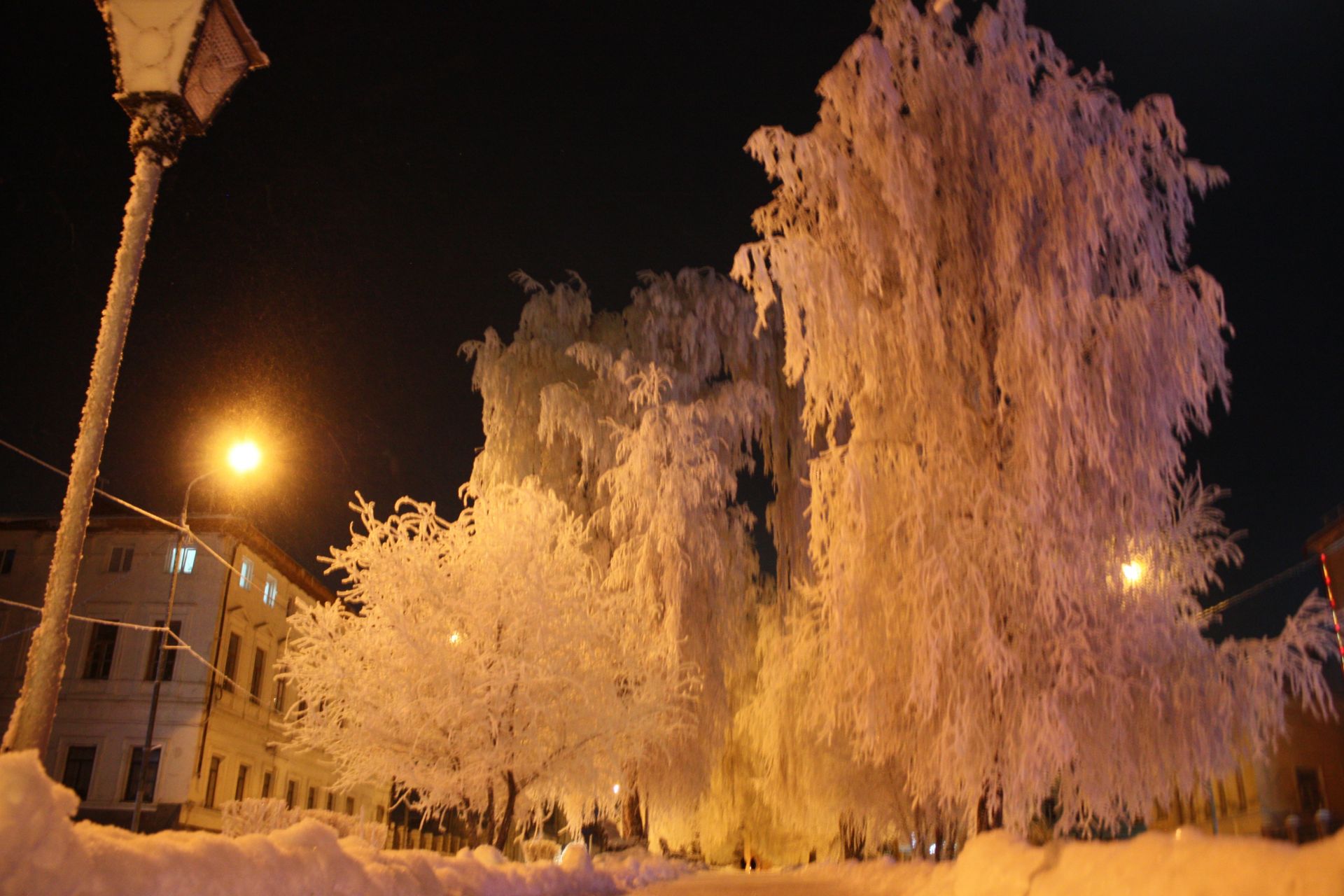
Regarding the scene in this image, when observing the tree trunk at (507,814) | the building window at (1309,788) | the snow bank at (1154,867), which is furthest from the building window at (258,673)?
the building window at (1309,788)

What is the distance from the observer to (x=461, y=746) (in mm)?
15117

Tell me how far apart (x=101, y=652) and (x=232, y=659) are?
4.12 metres

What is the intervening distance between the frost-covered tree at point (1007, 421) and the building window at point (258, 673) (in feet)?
103

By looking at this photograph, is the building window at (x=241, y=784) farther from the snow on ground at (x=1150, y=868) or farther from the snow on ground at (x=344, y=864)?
the snow on ground at (x=1150, y=868)

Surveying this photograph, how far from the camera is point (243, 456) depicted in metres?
13.3

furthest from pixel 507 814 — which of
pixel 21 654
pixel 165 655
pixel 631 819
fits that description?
pixel 21 654

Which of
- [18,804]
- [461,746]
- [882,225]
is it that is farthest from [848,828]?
[18,804]

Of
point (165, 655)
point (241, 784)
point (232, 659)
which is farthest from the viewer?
point (241, 784)

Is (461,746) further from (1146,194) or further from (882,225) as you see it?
(1146,194)

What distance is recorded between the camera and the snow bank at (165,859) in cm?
361

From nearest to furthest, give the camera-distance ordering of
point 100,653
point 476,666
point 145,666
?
point 476,666
point 145,666
point 100,653

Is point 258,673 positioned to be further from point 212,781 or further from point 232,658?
point 212,781

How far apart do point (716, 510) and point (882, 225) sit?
11163 mm

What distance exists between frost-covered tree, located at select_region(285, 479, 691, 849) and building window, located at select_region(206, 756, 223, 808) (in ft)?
64.8
